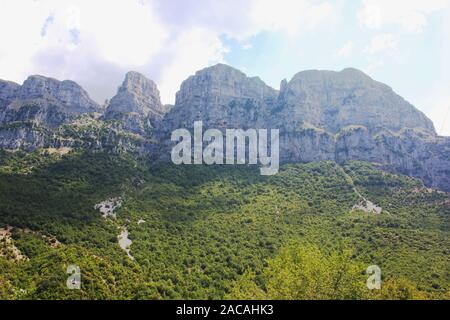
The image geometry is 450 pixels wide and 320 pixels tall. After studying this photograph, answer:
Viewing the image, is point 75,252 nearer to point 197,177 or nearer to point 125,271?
point 125,271

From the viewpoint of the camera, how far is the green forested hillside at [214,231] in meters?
57.3

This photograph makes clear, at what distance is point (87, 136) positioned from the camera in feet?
555

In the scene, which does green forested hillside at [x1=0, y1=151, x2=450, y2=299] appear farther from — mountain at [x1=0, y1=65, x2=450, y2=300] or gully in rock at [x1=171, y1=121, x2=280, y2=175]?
gully in rock at [x1=171, y1=121, x2=280, y2=175]

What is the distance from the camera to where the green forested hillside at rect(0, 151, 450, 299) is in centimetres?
5728

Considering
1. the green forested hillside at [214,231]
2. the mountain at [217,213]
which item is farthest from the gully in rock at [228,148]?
the green forested hillside at [214,231]

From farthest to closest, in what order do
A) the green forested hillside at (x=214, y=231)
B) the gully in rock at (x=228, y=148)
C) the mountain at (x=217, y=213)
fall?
the gully in rock at (x=228, y=148)
the mountain at (x=217, y=213)
the green forested hillside at (x=214, y=231)

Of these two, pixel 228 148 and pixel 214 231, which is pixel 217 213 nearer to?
pixel 214 231

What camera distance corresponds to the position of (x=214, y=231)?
105 meters

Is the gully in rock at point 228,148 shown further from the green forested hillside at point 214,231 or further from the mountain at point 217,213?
the green forested hillside at point 214,231

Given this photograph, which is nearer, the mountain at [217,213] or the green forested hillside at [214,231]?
the green forested hillside at [214,231]

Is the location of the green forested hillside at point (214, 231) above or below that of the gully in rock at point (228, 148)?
below

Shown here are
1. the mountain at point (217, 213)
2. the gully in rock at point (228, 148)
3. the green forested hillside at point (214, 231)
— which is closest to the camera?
the green forested hillside at point (214, 231)
